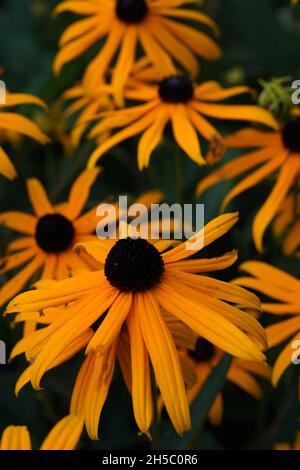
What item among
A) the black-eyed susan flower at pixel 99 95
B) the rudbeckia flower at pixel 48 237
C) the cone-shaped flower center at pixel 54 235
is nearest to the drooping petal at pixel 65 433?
the rudbeckia flower at pixel 48 237

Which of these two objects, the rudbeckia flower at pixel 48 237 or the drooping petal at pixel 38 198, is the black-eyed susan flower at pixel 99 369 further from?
the drooping petal at pixel 38 198

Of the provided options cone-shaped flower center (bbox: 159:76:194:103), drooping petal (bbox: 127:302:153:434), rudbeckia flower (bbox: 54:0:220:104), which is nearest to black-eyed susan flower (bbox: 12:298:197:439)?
drooping petal (bbox: 127:302:153:434)

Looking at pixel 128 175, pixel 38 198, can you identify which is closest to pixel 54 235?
pixel 38 198

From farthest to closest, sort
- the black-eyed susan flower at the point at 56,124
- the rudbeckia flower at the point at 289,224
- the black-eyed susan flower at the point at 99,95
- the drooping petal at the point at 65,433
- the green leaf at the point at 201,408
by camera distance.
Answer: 1. the black-eyed susan flower at the point at 56,124
2. the black-eyed susan flower at the point at 99,95
3. the rudbeckia flower at the point at 289,224
4. the green leaf at the point at 201,408
5. the drooping petal at the point at 65,433

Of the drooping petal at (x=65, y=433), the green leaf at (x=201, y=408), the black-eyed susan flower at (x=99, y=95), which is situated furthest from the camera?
the black-eyed susan flower at (x=99, y=95)

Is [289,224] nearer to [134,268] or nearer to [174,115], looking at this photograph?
[174,115]

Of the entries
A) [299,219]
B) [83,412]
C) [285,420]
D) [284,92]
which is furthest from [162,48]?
[83,412]

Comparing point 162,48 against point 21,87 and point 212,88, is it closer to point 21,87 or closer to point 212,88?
point 212,88
